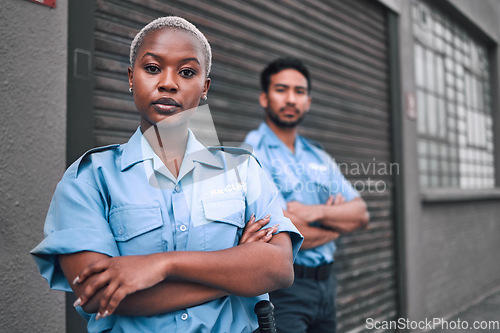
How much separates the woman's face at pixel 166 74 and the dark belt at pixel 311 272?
53.7 inches

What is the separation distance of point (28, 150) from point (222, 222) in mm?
1125

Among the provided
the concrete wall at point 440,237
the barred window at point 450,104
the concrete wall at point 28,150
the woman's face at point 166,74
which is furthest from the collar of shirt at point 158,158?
the barred window at point 450,104

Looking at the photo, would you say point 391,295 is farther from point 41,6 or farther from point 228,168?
point 41,6

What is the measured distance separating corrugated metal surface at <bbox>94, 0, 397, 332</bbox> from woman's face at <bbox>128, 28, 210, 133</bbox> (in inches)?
42.9

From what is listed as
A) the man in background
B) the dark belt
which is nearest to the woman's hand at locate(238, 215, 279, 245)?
the man in background

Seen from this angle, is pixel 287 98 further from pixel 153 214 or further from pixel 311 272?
pixel 153 214

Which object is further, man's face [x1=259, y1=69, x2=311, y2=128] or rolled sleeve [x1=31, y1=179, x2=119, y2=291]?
man's face [x1=259, y1=69, x2=311, y2=128]

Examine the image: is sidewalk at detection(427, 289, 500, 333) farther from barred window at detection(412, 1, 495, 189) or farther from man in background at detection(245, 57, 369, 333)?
man in background at detection(245, 57, 369, 333)

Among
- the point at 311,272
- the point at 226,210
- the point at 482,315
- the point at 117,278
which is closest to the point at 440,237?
the point at 482,315

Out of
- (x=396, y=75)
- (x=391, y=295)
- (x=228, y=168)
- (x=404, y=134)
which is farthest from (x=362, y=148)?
(x=228, y=168)

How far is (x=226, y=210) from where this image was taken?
1.49 m

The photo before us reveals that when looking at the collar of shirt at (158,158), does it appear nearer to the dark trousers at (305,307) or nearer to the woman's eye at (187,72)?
the woman's eye at (187,72)

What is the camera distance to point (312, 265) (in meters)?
2.51

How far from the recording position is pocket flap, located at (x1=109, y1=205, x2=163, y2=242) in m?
1.37
